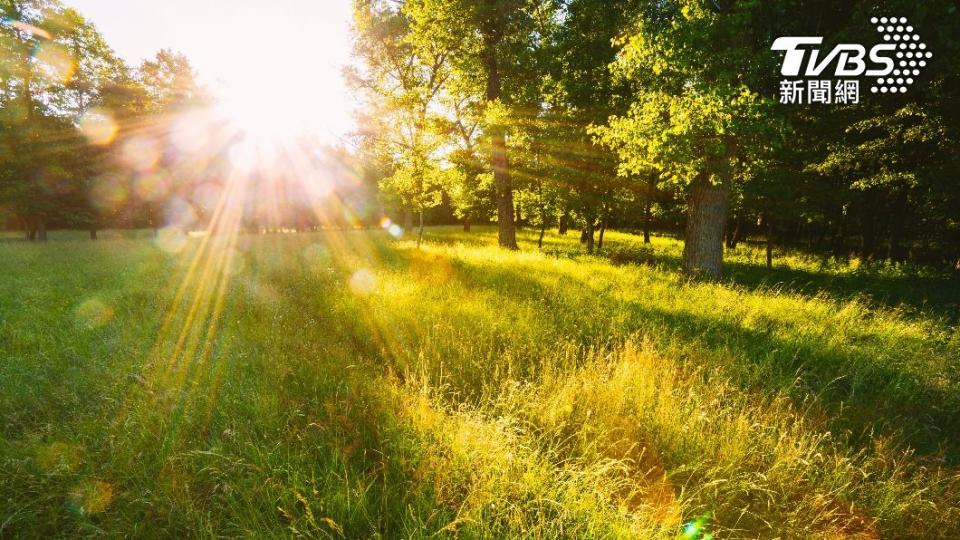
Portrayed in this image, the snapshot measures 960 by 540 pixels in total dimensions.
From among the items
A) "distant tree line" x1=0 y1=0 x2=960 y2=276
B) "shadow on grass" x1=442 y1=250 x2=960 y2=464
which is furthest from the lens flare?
"shadow on grass" x1=442 y1=250 x2=960 y2=464

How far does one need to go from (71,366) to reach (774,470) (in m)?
7.24

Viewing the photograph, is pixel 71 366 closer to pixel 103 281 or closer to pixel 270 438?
pixel 270 438

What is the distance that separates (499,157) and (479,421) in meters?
14.0

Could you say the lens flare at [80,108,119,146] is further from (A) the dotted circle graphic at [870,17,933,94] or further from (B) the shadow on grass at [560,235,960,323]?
(A) the dotted circle graphic at [870,17,933,94]

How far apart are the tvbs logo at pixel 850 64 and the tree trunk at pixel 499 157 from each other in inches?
356

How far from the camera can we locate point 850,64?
742cm

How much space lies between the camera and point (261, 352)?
466 centimetres

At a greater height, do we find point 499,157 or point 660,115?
point 499,157

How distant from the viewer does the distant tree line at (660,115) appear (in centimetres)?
730

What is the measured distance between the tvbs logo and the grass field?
15.3 ft

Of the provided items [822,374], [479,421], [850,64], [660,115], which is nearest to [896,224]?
[850,64]

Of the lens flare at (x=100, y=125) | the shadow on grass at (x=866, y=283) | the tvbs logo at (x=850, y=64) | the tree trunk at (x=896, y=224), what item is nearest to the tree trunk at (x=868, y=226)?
the tree trunk at (x=896, y=224)

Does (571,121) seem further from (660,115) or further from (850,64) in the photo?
(850,64)

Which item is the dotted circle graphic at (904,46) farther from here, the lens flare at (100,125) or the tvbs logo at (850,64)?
the lens flare at (100,125)
